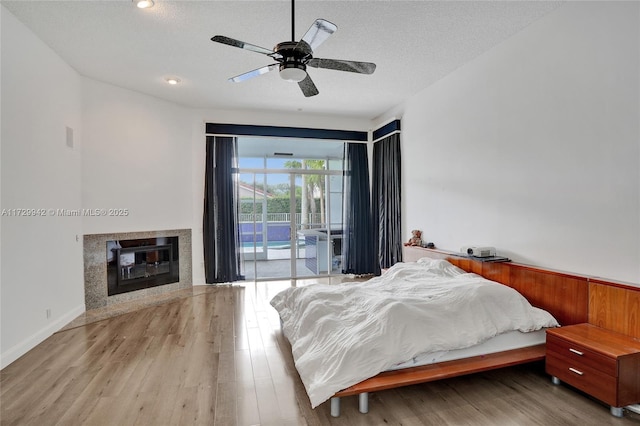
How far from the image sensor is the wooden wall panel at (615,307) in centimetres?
228

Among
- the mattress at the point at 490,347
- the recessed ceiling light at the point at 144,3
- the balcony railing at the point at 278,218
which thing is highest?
the recessed ceiling light at the point at 144,3

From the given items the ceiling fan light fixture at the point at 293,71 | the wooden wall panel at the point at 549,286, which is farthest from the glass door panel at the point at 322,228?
the ceiling fan light fixture at the point at 293,71

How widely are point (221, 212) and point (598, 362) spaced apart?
5134 mm

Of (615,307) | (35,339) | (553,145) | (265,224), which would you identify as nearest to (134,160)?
(265,224)

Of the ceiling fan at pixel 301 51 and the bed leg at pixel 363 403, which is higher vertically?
the ceiling fan at pixel 301 51

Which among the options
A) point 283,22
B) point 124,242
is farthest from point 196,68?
point 124,242

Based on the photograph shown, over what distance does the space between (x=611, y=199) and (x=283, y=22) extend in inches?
122

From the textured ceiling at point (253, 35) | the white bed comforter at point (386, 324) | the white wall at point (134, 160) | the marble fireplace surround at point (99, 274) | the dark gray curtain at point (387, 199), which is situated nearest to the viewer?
the white bed comforter at point (386, 324)

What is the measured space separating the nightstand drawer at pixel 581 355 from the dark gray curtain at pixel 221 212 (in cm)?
468

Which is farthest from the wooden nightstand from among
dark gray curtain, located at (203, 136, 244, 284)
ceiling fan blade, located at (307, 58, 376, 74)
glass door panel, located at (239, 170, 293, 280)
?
dark gray curtain, located at (203, 136, 244, 284)

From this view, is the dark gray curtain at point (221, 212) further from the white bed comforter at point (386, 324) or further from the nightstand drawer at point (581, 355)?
the nightstand drawer at point (581, 355)

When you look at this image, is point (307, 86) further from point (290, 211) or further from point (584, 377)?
point (290, 211)

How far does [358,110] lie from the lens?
231 inches

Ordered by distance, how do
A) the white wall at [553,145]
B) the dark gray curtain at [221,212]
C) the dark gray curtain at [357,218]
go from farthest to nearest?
the dark gray curtain at [357,218] < the dark gray curtain at [221,212] < the white wall at [553,145]
